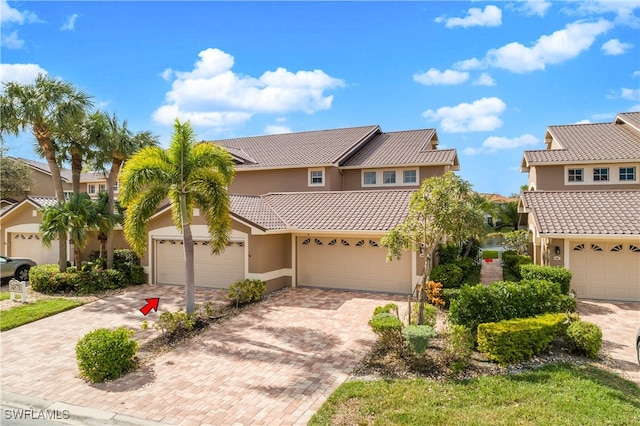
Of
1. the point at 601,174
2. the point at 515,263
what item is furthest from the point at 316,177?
the point at 601,174

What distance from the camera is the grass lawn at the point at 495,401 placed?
6711mm

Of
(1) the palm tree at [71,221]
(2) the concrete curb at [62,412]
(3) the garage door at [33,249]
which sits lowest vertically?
(2) the concrete curb at [62,412]

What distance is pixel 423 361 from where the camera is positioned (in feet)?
29.1

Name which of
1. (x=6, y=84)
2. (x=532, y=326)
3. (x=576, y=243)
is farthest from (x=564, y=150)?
(x=6, y=84)

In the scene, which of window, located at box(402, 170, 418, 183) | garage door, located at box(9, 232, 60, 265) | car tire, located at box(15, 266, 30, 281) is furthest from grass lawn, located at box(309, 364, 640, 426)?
garage door, located at box(9, 232, 60, 265)

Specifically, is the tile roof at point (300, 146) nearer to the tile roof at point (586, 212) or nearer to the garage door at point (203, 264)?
the garage door at point (203, 264)

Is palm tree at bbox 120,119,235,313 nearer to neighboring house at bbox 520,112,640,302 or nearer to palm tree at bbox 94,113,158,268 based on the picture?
palm tree at bbox 94,113,158,268

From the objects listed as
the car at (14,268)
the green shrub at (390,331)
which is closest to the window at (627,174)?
the green shrub at (390,331)

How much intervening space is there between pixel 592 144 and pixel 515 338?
67.0 feet

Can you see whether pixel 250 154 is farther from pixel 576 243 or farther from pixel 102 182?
pixel 576 243

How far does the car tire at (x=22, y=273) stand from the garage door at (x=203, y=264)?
726cm

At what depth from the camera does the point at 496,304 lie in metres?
9.85

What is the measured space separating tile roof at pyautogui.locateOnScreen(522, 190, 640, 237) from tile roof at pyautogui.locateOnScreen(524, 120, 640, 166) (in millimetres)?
5310

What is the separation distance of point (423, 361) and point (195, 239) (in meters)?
12.7
